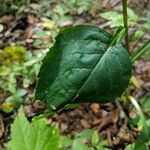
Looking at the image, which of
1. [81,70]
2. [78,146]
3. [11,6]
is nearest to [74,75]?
[81,70]

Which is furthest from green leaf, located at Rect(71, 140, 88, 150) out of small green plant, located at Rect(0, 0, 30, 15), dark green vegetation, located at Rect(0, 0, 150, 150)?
small green plant, located at Rect(0, 0, 30, 15)

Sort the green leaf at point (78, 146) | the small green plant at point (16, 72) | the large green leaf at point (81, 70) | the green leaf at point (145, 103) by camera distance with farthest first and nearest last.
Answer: the small green plant at point (16, 72), the green leaf at point (145, 103), the green leaf at point (78, 146), the large green leaf at point (81, 70)

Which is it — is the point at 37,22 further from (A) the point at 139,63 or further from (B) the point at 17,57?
(A) the point at 139,63

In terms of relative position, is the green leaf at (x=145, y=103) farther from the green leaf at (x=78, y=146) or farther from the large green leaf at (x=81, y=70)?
the large green leaf at (x=81, y=70)

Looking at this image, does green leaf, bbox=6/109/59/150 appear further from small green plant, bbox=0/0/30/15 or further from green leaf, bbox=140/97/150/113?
small green plant, bbox=0/0/30/15

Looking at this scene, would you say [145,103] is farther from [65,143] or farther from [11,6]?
[11,6]

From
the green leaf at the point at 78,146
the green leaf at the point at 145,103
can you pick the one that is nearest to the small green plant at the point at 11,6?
the green leaf at the point at 145,103
